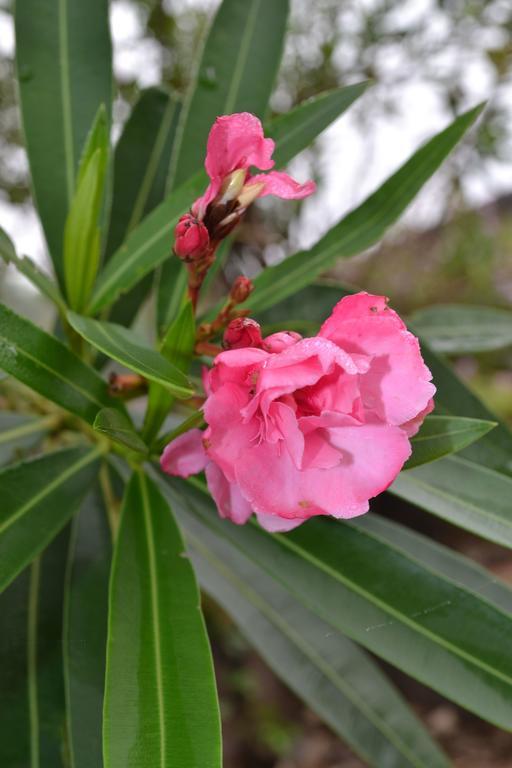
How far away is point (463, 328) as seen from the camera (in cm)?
120

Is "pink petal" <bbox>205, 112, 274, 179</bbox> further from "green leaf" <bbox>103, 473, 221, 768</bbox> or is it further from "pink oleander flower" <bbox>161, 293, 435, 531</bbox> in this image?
"green leaf" <bbox>103, 473, 221, 768</bbox>

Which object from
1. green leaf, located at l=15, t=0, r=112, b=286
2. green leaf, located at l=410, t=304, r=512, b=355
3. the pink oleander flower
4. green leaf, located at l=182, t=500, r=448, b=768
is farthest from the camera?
green leaf, located at l=410, t=304, r=512, b=355

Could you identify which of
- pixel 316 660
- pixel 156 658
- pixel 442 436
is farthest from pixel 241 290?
pixel 316 660

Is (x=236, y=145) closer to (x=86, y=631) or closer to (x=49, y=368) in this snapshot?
(x=49, y=368)

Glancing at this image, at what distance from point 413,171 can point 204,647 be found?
548mm

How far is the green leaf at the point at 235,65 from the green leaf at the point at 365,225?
0.19 metres

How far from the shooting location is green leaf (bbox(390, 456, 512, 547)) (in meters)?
0.66

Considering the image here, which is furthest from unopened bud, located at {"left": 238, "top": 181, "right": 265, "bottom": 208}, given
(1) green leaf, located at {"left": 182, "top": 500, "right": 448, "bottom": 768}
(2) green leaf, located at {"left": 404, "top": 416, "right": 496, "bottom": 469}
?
(1) green leaf, located at {"left": 182, "top": 500, "right": 448, "bottom": 768}

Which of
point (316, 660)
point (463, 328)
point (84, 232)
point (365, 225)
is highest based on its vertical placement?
point (84, 232)

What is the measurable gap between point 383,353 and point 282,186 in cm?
16

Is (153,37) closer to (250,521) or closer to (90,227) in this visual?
(90,227)

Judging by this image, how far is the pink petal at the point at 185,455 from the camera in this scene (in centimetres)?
58

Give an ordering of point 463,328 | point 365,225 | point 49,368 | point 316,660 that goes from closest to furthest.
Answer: point 49,368 → point 365,225 → point 316,660 → point 463,328

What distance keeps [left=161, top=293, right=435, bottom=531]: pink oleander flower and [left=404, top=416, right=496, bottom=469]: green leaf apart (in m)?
0.07
